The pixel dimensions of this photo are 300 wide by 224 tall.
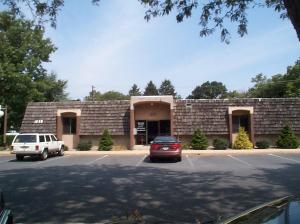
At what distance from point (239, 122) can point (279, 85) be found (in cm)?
4166

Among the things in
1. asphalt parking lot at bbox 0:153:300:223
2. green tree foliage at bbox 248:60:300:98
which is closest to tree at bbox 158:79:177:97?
green tree foliage at bbox 248:60:300:98

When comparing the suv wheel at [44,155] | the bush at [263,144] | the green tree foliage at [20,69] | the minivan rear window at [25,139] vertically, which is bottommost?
the suv wheel at [44,155]

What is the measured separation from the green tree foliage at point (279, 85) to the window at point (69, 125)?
120 feet

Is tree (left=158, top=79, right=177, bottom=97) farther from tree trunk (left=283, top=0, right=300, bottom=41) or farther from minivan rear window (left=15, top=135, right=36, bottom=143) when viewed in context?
tree trunk (left=283, top=0, right=300, bottom=41)

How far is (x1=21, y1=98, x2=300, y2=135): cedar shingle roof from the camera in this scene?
3634 cm

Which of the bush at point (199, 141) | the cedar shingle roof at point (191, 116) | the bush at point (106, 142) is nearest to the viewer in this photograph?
the bush at point (199, 141)

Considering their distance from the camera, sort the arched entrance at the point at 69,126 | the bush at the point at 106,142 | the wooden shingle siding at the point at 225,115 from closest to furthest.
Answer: the bush at the point at 106,142 → the wooden shingle siding at the point at 225,115 → the arched entrance at the point at 69,126

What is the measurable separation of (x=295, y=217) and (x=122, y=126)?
112 feet

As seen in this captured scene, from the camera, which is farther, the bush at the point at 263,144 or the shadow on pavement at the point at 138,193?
the bush at the point at 263,144

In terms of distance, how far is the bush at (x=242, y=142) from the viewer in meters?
34.7

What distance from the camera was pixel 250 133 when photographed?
119 feet

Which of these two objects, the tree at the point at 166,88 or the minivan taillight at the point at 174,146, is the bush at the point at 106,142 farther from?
the tree at the point at 166,88

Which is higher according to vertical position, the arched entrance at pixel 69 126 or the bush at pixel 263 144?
the arched entrance at pixel 69 126

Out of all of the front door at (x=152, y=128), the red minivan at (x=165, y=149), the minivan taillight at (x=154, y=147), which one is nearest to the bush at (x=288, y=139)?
the front door at (x=152, y=128)
